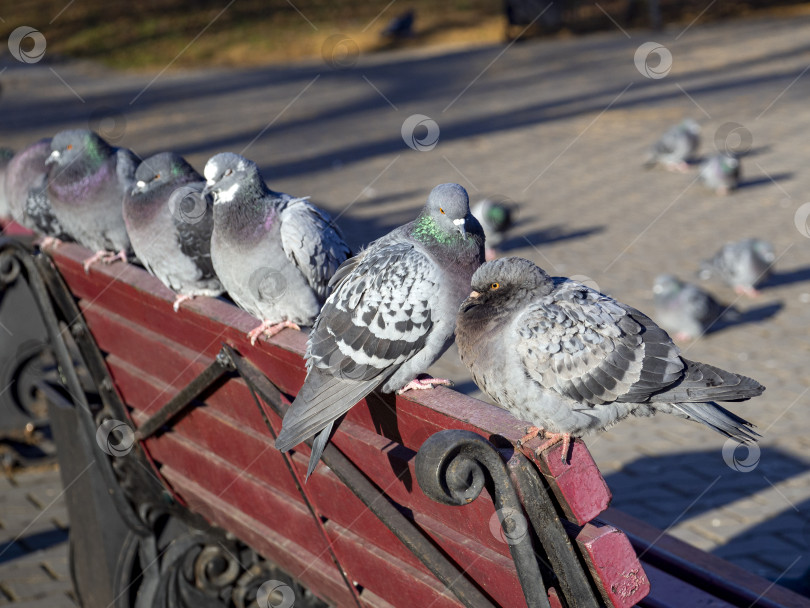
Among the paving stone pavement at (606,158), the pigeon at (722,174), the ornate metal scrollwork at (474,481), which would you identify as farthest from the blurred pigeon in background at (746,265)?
the ornate metal scrollwork at (474,481)

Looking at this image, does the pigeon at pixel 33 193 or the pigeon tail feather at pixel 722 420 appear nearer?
the pigeon tail feather at pixel 722 420

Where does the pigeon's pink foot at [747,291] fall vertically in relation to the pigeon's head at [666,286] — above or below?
above

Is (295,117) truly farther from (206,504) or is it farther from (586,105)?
(206,504)

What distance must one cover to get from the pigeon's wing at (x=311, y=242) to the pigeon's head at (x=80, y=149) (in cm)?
150

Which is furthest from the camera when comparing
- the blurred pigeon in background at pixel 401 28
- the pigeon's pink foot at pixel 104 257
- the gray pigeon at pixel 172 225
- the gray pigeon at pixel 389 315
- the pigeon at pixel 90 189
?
the blurred pigeon in background at pixel 401 28

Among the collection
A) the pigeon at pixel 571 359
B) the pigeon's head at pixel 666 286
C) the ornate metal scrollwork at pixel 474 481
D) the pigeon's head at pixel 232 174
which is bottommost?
the ornate metal scrollwork at pixel 474 481

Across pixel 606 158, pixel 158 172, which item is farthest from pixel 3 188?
pixel 606 158

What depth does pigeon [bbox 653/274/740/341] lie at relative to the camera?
235 inches

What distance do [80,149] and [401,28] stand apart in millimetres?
19992

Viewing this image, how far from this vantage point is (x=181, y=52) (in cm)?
2461

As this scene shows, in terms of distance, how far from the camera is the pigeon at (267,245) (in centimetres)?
312

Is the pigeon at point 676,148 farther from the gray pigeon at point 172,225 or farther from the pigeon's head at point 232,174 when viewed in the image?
the pigeon's head at point 232,174

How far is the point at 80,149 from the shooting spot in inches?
168

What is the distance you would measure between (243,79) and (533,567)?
19.6 m
